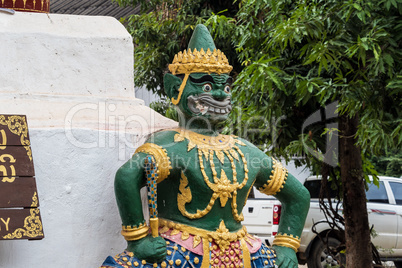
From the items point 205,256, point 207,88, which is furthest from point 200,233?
point 207,88

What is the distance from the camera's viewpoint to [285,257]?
15.0 ft

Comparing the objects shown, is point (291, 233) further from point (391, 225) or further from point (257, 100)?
point (391, 225)

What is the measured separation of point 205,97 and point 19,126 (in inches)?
47.1

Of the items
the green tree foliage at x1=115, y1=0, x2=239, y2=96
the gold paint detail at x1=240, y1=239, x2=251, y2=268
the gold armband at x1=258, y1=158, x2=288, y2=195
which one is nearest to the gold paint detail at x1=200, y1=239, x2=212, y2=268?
the gold paint detail at x1=240, y1=239, x2=251, y2=268

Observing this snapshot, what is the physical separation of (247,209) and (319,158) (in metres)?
4.75

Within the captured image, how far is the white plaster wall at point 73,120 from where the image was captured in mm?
4281

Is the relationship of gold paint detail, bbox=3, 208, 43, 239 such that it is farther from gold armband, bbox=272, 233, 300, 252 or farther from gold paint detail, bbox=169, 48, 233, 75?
gold armband, bbox=272, 233, 300, 252

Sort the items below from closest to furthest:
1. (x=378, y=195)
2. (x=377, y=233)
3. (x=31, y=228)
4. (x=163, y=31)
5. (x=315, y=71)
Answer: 1. (x=31, y=228)
2. (x=315, y=71)
3. (x=163, y=31)
4. (x=377, y=233)
5. (x=378, y=195)

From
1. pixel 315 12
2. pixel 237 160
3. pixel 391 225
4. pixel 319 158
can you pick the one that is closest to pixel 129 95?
pixel 237 160

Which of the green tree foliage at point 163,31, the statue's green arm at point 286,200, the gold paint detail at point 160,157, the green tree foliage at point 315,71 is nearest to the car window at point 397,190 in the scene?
the green tree foliage at point 315,71

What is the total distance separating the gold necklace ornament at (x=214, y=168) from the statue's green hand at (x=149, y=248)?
30 centimetres

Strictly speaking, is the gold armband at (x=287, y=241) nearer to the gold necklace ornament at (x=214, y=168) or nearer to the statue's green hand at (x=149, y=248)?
the gold necklace ornament at (x=214, y=168)

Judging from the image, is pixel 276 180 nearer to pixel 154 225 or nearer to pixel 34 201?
pixel 154 225

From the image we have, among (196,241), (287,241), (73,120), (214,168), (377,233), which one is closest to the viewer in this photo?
(196,241)
